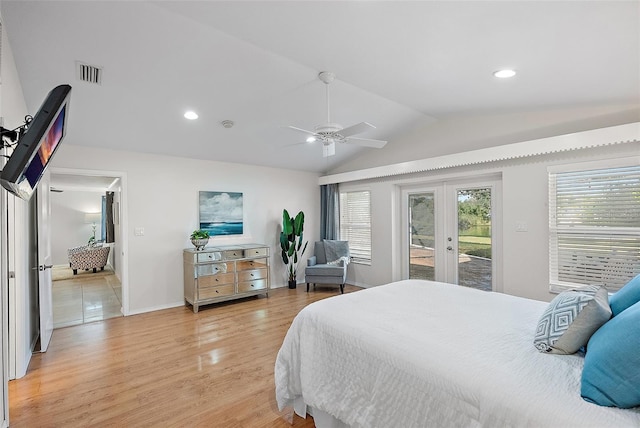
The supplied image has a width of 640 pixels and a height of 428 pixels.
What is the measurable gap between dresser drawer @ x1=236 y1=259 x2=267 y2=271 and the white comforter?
2.91 m

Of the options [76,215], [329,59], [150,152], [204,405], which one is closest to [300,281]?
[150,152]

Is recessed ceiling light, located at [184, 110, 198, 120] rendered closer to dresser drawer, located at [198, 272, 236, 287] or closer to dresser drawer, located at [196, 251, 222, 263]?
dresser drawer, located at [196, 251, 222, 263]

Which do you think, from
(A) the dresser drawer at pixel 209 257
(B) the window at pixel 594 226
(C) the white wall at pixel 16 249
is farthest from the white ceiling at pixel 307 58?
(A) the dresser drawer at pixel 209 257

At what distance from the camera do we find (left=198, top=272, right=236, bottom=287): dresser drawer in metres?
4.45

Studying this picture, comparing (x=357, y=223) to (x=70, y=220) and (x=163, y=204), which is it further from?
(x=70, y=220)

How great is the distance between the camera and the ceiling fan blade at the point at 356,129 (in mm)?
2586

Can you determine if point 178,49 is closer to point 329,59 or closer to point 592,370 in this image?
point 329,59

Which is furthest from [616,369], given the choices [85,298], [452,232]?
[85,298]

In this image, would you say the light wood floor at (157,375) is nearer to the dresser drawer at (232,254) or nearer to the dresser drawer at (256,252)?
the dresser drawer at (232,254)

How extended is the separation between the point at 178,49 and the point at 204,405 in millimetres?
2790

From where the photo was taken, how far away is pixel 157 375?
2646 millimetres

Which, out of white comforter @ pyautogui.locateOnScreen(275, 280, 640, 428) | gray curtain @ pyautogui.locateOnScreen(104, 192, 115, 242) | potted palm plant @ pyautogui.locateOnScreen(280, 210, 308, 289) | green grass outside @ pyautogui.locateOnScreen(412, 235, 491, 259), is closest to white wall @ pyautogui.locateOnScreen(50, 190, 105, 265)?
gray curtain @ pyautogui.locateOnScreen(104, 192, 115, 242)

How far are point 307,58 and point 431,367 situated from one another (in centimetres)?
254

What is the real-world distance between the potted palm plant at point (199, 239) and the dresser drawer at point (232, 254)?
13.0 inches
